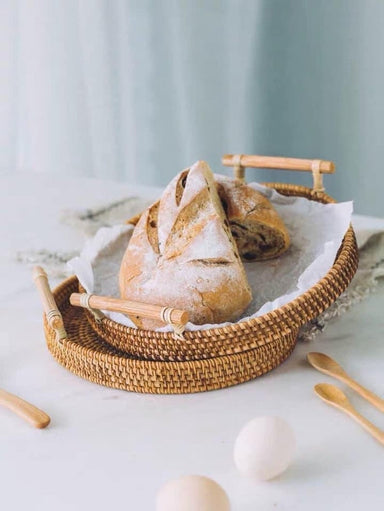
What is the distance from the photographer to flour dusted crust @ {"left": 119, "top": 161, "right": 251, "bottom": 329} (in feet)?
2.71

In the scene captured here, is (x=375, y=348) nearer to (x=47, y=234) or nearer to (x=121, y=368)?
(x=121, y=368)

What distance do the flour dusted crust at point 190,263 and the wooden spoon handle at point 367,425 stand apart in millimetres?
175

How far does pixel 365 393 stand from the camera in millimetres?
776

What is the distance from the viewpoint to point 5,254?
4.01ft

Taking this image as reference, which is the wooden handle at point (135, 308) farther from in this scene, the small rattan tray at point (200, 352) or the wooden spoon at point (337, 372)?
the wooden spoon at point (337, 372)

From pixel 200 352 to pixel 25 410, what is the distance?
0.19m

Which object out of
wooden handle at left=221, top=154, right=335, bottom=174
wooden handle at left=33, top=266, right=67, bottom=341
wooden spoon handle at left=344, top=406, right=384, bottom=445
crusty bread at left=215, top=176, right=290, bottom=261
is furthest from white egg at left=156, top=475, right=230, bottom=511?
wooden handle at left=221, top=154, right=335, bottom=174

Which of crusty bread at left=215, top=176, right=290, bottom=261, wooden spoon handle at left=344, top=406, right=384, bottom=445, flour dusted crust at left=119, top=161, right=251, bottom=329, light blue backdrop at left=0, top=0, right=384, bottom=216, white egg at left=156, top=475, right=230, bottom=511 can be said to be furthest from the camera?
light blue backdrop at left=0, top=0, right=384, bottom=216

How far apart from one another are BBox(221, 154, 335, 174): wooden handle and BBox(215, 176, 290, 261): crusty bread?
0.07m

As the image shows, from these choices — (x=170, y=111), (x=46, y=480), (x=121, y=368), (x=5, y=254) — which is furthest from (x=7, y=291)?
(x=170, y=111)

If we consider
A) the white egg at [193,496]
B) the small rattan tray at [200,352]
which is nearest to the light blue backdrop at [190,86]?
the small rattan tray at [200,352]

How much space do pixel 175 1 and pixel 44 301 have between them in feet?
4.09

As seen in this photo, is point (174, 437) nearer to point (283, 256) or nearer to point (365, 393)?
point (365, 393)

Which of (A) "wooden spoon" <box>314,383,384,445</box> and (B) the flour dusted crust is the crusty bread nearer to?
(B) the flour dusted crust
